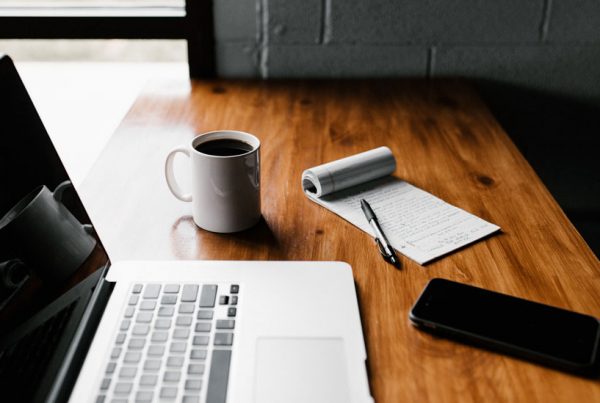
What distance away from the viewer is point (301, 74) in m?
1.49

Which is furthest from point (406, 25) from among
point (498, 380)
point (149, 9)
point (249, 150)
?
point (498, 380)

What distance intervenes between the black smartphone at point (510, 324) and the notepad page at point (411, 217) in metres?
0.10

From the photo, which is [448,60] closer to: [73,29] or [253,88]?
[253,88]

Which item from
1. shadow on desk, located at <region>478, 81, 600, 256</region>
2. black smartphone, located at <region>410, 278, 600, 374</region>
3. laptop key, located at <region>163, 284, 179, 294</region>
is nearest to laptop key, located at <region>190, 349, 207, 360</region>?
laptop key, located at <region>163, 284, 179, 294</region>

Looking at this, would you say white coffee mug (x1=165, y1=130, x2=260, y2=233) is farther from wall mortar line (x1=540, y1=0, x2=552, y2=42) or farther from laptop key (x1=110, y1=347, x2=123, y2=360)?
wall mortar line (x1=540, y1=0, x2=552, y2=42)

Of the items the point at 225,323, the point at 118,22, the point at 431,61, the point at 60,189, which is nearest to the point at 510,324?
the point at 225,323

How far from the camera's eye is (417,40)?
1.46 metres

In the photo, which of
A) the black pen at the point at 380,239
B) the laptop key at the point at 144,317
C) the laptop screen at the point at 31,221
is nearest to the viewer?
the laptop screen at the point at 31,221

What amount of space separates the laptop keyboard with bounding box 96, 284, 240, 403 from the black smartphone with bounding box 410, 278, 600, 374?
0.22 meters

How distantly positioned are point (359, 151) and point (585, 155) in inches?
31.1

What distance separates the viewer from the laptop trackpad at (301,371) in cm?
58

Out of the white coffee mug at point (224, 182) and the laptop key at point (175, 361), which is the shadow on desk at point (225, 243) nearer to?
the white coffee mug at point (224, 182)

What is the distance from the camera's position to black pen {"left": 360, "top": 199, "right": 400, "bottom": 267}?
2.62ft

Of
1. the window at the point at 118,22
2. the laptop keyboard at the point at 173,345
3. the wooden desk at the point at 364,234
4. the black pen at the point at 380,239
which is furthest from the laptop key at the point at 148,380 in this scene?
the window at the point at 118,22
